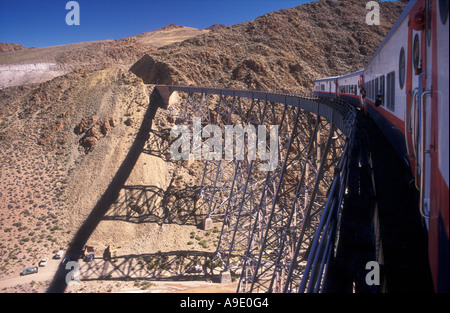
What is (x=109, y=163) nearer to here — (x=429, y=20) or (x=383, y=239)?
(x=383, y=239)

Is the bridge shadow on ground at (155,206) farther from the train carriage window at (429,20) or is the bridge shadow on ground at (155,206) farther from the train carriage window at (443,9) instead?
the train carriage window at (443,9)

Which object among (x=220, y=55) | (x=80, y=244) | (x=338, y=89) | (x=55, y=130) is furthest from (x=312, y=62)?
(x=80, y=244)

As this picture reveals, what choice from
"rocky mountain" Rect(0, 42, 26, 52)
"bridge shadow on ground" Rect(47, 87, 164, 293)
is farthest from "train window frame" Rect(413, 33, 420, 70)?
"rocky mountain" Rect(0, 42, 26, 52)

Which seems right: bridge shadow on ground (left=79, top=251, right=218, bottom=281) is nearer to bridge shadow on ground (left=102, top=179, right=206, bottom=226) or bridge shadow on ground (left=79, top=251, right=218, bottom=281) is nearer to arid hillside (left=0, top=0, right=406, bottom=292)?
arid hillside (left=0, top=0, right=406, bottom=292)

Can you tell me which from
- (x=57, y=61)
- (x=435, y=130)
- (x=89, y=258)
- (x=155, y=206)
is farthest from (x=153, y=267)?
(x=57, y=61)

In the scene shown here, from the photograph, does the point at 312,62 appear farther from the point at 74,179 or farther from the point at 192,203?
the point at 74,179

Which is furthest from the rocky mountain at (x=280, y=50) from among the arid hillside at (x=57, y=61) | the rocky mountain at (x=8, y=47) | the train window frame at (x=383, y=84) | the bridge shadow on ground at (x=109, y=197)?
the rocky mountain at (x=8, y=47)
